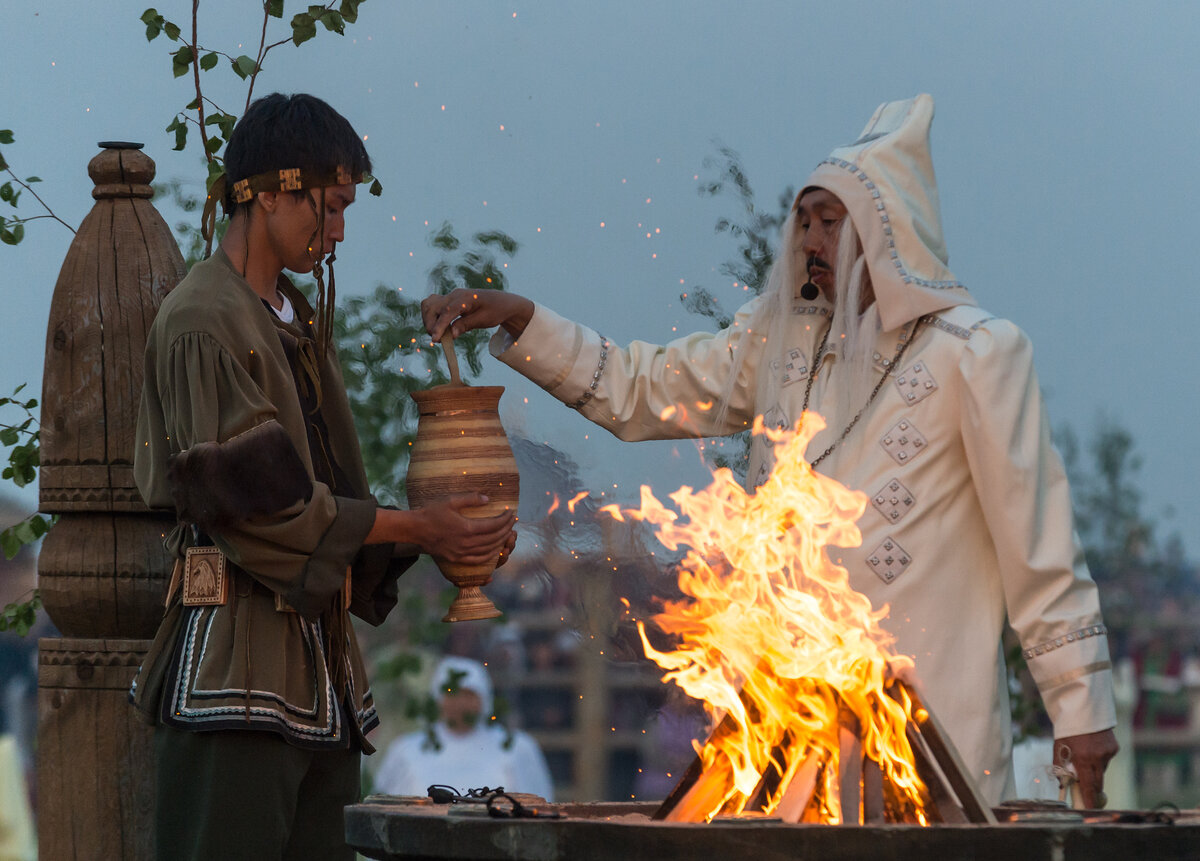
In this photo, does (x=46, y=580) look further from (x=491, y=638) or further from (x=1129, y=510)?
(x=1129, y=510)

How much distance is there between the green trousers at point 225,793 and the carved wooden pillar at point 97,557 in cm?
56

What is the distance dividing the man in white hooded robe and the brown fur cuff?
31.0 inches

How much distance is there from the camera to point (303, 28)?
12.5ft

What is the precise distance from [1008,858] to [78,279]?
7.50 feet

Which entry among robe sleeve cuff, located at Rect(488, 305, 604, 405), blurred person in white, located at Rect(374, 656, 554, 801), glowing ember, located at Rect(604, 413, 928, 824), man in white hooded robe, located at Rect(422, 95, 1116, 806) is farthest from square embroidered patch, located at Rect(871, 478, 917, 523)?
blurred person in white, located at Rect(374, 656, 554, 801)

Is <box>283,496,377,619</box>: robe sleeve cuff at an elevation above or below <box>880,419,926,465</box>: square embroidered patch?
below

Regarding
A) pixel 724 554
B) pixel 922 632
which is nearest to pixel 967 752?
pixel 922 632

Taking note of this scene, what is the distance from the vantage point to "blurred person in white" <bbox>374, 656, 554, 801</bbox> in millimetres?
5363

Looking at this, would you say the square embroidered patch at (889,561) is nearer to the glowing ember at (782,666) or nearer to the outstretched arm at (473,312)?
the glowing ember at (782,666)

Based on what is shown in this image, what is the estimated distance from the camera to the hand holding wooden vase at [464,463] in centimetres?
307

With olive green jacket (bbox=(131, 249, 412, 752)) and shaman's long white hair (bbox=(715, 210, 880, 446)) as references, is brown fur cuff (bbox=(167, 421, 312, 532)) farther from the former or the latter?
shaman's long white hair (bbox=(715, 210, 880, 446))

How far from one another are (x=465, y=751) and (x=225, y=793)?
303cm

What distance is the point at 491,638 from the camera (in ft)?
17.9

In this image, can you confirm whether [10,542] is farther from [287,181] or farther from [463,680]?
[463,680]
